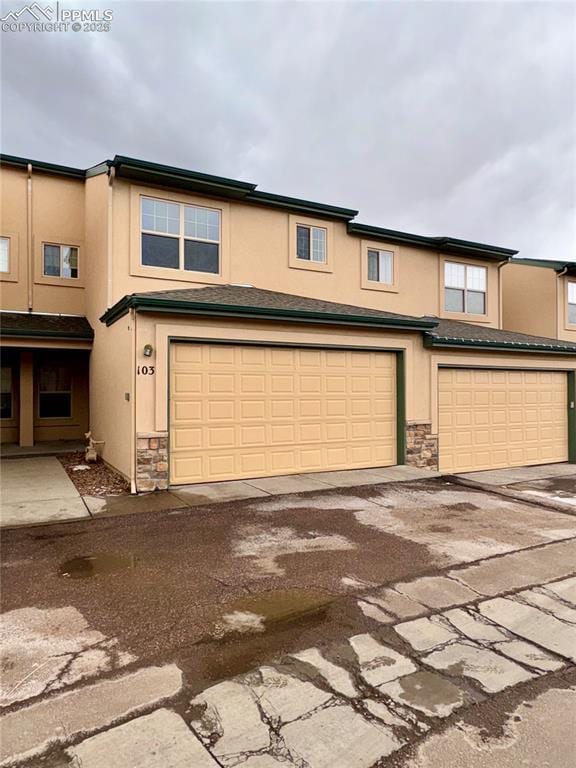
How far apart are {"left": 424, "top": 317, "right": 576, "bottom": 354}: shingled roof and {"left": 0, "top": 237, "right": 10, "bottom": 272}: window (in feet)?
37.4

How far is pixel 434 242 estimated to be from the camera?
14461mm

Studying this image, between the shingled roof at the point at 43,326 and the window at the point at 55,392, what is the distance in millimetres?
1742

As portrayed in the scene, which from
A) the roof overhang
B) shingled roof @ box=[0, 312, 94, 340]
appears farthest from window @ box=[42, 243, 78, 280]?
the roof overhang

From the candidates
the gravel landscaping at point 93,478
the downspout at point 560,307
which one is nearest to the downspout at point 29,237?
the gravel landscaping at point 93,478

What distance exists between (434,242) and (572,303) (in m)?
6.29

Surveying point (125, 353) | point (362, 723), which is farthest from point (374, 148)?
point (362, 723)

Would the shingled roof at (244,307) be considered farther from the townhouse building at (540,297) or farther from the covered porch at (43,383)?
the townhouse building at (540,297)

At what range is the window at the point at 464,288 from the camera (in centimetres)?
1516

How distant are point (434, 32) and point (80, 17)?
26.7 ft

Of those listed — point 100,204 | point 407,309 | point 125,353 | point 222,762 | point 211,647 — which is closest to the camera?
point 222,762

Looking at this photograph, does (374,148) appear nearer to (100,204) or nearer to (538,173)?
(538,173)

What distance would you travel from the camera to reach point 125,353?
28.7ft

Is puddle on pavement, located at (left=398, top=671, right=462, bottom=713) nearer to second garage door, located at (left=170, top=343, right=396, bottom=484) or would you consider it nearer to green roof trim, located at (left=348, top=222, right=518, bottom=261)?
second garage door, located at (left=170, top=343, right=396, bottom=484)

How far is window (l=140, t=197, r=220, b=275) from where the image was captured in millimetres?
10656
